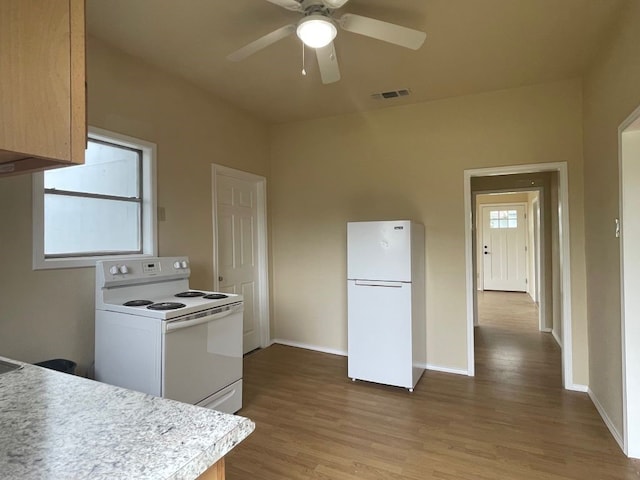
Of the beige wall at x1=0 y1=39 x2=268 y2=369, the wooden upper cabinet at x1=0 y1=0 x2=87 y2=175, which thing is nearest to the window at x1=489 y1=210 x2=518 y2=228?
the beige wall at x1=0 y1=39 x2=268 y2=369

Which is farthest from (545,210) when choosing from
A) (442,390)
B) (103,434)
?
(103,434)

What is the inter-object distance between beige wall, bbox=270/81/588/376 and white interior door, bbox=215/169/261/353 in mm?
299

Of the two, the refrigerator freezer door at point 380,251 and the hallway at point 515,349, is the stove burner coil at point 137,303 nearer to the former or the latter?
the refrigerator freezer door at point 380,251

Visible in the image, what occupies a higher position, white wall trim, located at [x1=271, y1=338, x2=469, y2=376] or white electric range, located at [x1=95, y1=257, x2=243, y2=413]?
white electric range, located at [x1=95, y1=257, x2=243, y2=413]

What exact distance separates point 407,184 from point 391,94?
2.95 feet

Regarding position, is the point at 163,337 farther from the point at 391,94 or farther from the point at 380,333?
the point at 391,94

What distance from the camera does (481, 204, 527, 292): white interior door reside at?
27.1ft

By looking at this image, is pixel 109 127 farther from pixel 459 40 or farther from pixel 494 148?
pixel 494 148

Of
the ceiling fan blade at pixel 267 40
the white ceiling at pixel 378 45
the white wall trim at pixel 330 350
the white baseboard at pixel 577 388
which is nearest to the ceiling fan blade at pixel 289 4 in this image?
the ceiling fan blade at pixel 267 40

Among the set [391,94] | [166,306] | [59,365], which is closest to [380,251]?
[391,94]

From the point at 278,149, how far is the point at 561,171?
9.77 feet

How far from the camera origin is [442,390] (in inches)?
122

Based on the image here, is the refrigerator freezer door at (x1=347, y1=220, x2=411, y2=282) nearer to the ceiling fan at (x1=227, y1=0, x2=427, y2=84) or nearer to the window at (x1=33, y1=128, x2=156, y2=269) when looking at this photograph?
the ceiling fan at (x1=227, y1=0, x2=427, y2=84)

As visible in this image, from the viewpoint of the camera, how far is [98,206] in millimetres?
2584
